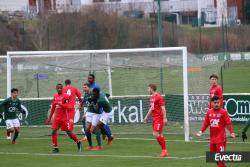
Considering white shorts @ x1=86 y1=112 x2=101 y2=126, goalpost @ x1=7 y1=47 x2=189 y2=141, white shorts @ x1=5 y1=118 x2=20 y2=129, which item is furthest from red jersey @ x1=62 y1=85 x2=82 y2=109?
goalpost @ x1=7 y1=47 x2=189 y2=141

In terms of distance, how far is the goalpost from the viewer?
31.0 m

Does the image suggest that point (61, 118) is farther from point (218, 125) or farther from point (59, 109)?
point (218, 125)

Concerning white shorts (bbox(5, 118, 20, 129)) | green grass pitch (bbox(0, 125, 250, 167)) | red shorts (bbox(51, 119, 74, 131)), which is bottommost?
green grass pitch (bbox(0, 125, 250, 167))

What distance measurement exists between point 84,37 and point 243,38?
12.0 meters

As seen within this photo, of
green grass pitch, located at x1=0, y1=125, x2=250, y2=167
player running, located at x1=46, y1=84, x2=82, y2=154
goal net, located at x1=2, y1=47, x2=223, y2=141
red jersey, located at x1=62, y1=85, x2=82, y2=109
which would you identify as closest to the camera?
green grass pitch, located at x1=0, y1=125, x2=250, y2=167

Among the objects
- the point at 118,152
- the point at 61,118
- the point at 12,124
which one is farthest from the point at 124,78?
the point at 118,152

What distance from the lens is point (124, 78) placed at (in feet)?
106

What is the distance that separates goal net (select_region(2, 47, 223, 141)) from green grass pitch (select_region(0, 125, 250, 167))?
63 cm

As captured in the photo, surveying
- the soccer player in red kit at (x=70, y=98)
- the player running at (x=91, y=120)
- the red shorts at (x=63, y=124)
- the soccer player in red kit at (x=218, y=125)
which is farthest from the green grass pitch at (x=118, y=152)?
the soccer player in red kit at (x=218, y=125)

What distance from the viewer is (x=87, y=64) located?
3198 cm

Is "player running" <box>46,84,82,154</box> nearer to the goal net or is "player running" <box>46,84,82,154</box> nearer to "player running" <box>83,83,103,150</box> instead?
"player running" <box>83,83,103,150</box>

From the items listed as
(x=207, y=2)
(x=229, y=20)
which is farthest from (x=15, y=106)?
(x=207, y=2)

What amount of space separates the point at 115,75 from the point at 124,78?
38cm

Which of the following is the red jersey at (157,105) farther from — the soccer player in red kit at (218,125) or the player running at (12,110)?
the player running at (12,110)
